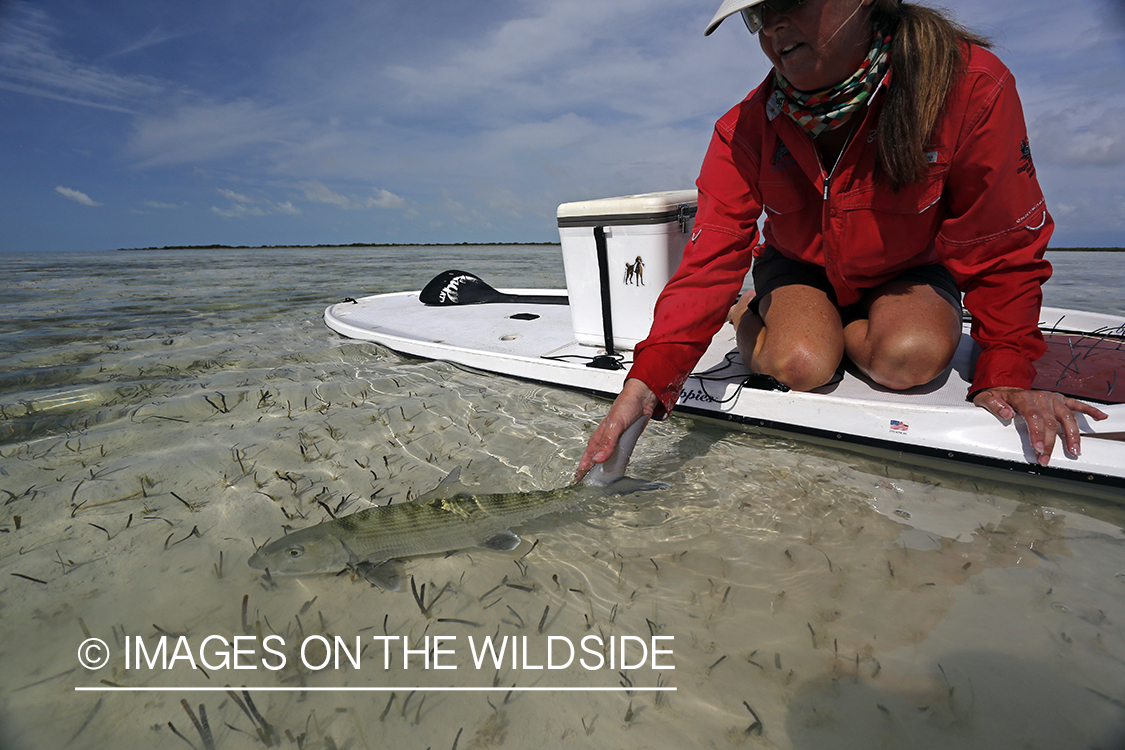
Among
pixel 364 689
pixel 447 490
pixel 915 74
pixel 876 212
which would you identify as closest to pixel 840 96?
pixel 915 74

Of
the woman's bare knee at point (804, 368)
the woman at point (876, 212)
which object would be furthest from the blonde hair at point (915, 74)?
the woman's bare knee at point (804, 368)

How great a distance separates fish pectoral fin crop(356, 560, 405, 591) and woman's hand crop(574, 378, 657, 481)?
2.68ft

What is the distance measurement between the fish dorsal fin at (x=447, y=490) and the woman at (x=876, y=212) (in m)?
0.57

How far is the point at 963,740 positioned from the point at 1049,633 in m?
0.62

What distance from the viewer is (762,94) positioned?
2.71 meters

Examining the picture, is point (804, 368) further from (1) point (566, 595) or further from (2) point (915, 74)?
(1) point (566, 595)

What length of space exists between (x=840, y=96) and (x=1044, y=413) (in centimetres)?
172

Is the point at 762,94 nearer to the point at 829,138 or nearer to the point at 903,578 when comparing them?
the point at 829,138

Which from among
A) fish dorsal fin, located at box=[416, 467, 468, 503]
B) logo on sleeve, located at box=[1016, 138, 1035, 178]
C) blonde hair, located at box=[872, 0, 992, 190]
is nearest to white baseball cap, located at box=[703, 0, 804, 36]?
blonde hair, located at box=[872, 0, 992, 190]

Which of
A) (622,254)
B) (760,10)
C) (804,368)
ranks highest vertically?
(760,10)

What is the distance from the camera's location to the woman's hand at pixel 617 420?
222 cm

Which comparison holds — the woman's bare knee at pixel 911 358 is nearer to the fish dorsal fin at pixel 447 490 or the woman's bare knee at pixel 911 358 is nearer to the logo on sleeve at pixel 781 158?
the logo on sleeve at pixel 781 158

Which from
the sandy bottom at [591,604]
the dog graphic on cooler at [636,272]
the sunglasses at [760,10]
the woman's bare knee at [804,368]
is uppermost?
the sunglasses at [760,10]

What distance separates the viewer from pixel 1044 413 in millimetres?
2398
